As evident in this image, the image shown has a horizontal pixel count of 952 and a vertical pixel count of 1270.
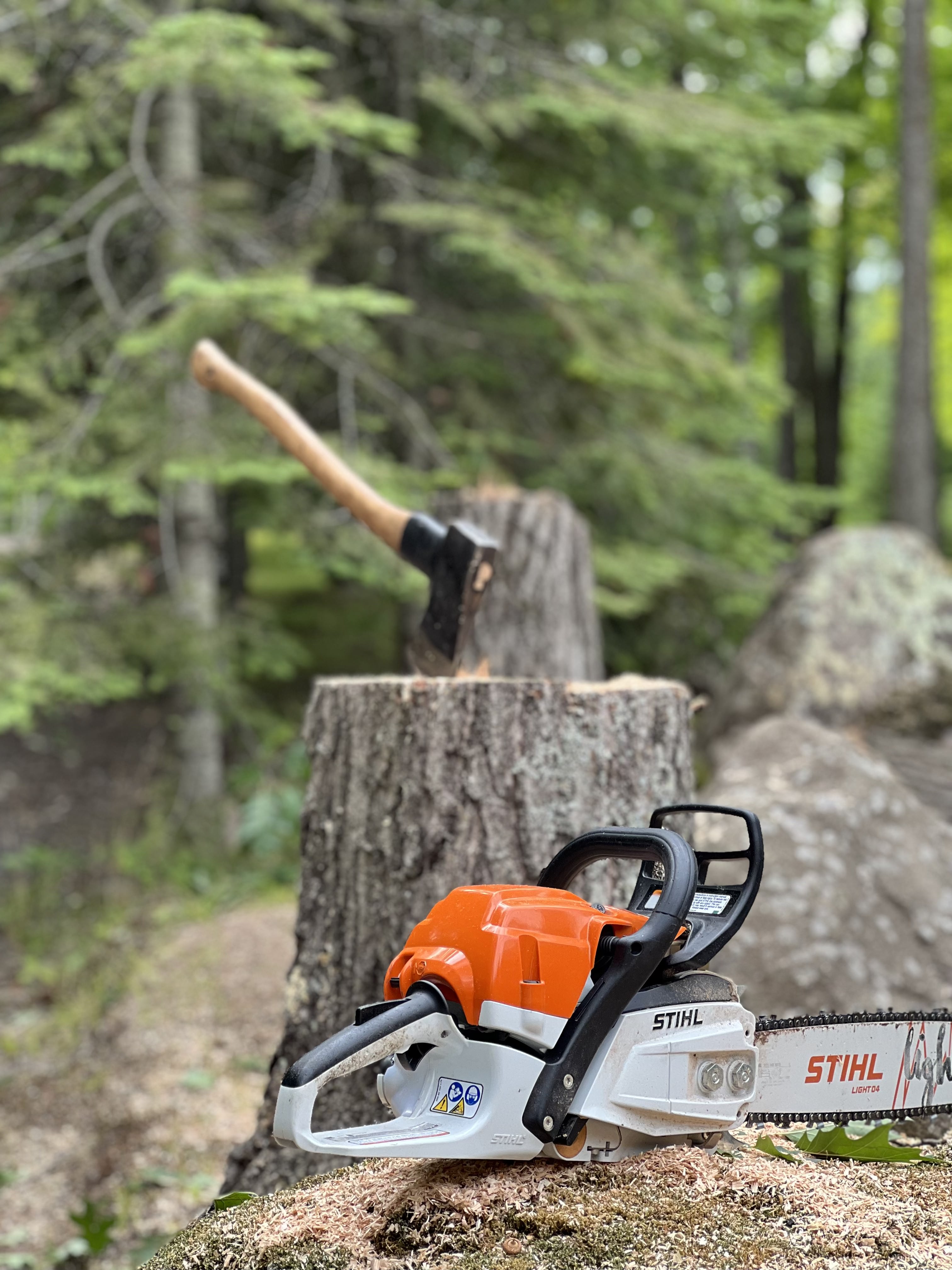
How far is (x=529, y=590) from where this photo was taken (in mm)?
5633

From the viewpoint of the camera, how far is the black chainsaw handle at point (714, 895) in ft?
5.94

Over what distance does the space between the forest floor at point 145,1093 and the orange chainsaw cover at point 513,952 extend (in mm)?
2047

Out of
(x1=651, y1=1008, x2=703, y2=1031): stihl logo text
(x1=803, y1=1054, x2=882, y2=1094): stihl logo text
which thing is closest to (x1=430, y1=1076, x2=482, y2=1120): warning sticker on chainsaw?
(x1=651, y1=1008, x2=703, y2=1031): stihl logo text

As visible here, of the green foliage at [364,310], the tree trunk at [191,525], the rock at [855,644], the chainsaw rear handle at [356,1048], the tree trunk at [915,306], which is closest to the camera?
the chainsaw rear handle at [356,1048]

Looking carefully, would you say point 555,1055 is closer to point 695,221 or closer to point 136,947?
point 136,947

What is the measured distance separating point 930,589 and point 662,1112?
6.45m

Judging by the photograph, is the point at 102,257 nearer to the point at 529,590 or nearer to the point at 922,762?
the point at 529,590

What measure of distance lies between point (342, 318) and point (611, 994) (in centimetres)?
511

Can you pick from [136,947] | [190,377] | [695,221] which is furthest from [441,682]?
[695,221]

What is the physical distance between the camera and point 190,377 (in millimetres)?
6605

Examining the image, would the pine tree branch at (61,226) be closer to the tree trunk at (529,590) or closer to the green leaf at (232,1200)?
the tree trunk at (529,590)

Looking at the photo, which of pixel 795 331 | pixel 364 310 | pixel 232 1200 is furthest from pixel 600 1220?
pixel 795 331

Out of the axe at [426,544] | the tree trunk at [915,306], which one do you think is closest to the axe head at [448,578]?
the axe at [426,544]

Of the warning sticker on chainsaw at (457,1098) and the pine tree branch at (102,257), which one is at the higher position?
the pine tree branch at (102,257)
